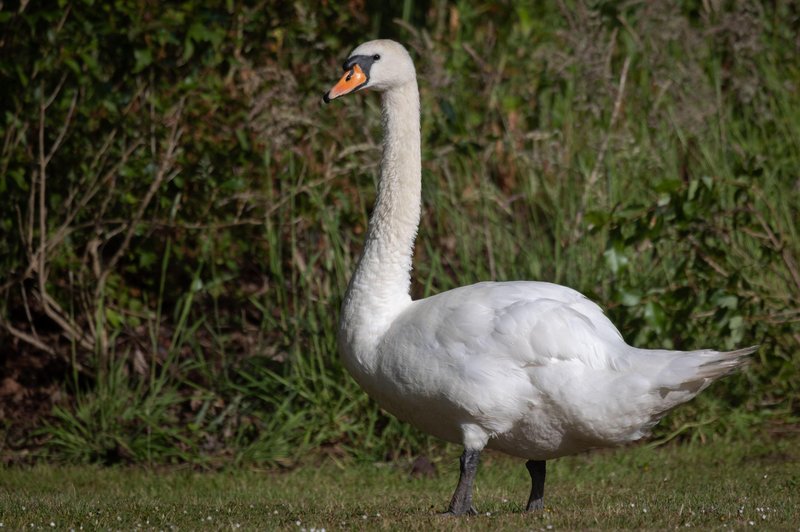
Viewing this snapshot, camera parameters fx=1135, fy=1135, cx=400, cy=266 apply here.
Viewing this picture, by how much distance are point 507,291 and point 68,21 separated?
11.9 feet

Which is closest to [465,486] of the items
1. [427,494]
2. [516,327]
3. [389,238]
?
[516,327]

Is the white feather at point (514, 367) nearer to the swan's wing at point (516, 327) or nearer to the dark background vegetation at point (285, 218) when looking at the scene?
the swan's wing at point (516, 327)

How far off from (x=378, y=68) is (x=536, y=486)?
6.68 feet

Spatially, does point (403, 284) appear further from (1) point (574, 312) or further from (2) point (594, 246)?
(2) point (594, 246)

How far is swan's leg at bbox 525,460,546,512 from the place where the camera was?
4957 millimetres

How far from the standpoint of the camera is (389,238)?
16.9ft

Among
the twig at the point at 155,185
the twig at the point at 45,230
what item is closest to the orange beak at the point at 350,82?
the twig at the point at 155,185

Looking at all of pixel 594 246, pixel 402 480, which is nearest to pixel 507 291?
pixel 402 480

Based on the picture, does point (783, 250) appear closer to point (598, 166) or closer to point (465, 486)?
point (598, 166)

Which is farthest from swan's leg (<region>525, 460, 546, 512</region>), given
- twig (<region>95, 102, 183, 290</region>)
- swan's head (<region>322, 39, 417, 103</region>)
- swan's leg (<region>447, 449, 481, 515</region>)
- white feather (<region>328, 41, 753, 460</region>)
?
twig (<region>95, 102, 183, 290</region>)

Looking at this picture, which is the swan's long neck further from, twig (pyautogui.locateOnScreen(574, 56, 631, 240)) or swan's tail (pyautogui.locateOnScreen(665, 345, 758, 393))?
twig (pyautogui.locateOnScreen(574, 56, 631, 240))

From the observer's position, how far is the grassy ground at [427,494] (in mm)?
4527

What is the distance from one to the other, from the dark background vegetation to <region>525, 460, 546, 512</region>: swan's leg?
150 cm

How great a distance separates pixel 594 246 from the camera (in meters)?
7.44
